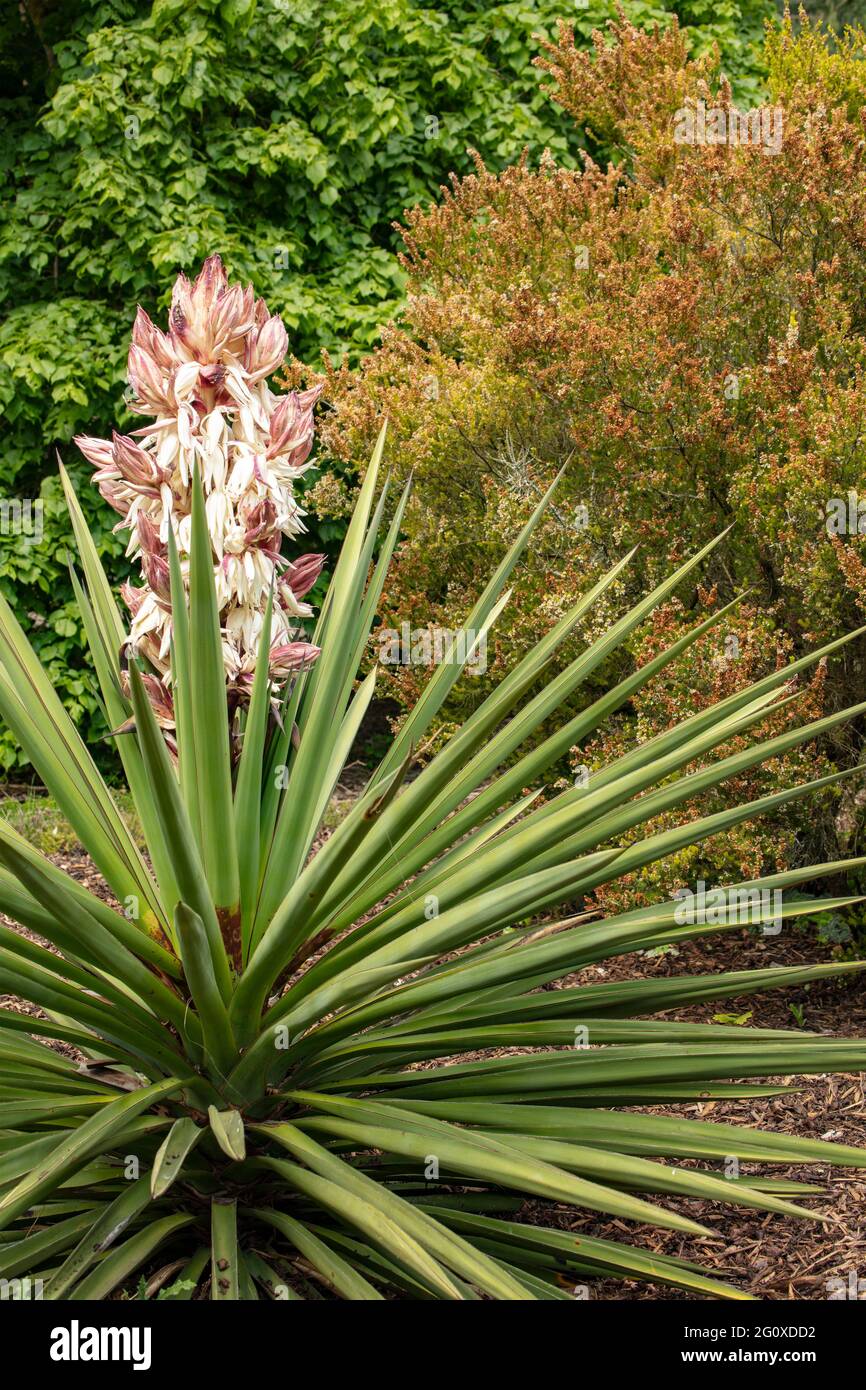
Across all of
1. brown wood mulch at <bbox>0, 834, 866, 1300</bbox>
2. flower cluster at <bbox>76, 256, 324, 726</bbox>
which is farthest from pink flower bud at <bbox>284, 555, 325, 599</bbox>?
brown wood mulch at <bbox>0, 834, 866, 1300</bbox>

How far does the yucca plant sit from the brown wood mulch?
13 centimetres

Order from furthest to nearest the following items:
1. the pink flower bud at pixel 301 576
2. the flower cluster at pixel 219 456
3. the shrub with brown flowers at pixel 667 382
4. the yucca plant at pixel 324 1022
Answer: the shrub with brown flowers at pixel 667 382 < the pink flower bud at pixel 301 576 < the flower cluster at pixel 219 456 < the yucca plant at pixel 324 1022

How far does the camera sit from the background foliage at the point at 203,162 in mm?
7223

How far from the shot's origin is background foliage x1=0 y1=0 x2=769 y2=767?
7.22 metres

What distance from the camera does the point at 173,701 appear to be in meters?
2.69

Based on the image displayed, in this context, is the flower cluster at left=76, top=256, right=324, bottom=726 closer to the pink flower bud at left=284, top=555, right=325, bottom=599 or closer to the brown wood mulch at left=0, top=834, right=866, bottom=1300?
the pink flower bud at left=284, top=555, right=325, bottom=599

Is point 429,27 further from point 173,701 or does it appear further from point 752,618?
point 173,701

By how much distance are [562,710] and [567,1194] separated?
335 centimetres

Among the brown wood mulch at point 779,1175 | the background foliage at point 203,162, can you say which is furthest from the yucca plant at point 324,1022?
the background foliage at point 203,162

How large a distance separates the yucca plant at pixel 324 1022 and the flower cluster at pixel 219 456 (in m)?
0.03

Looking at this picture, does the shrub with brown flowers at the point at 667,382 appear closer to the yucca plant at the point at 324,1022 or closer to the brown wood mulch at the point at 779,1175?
the brown wood mulch at the point at 779,1175

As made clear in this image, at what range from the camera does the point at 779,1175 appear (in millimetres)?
3193

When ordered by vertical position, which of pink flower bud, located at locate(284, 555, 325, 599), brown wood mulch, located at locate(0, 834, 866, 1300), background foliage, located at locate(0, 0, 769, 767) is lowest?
brown wood mulch, located at locate(0, 834, 866, 1300)

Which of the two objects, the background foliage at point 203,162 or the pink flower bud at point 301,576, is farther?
the background foliage at point 203,162
